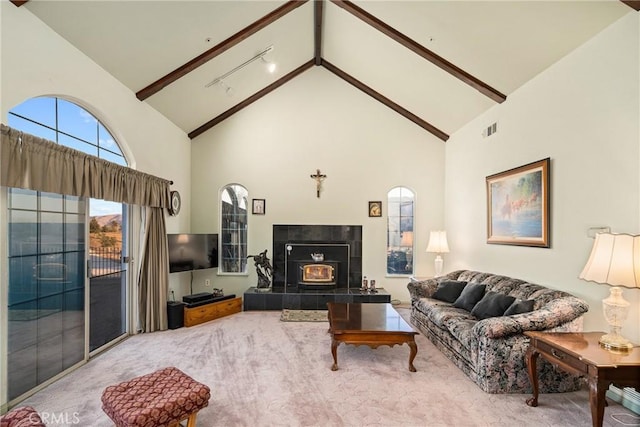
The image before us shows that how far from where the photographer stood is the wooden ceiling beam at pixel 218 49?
A: 13.8 feet

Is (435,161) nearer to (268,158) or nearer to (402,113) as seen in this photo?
(402,113)

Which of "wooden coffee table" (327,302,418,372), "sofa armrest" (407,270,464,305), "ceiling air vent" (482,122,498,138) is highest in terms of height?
"ceiling air vent" (482,122,498,138)

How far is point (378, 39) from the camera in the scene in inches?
→ 182

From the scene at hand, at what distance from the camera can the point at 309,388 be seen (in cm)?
292

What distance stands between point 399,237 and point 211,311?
3.78m

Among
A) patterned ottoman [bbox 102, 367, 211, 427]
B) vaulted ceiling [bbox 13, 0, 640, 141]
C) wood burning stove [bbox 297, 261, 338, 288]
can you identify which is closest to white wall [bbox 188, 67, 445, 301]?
vaulted ceiling [bbox 13, 0, 640, 141]

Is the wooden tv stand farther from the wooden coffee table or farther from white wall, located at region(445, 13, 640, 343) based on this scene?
white wall, located at region(445, 13, 640, 343)

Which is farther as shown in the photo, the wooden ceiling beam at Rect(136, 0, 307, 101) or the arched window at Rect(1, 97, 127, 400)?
the wooden ceiling beam at Rect(136, 0, 307, 101)

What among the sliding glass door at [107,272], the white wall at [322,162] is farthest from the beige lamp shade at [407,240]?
the sliding glass door at [107,272]

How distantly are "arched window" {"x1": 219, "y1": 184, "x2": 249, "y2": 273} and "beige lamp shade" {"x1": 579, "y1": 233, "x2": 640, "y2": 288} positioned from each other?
5.31 m

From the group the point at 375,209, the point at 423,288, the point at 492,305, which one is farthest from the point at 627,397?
the point at 375,209

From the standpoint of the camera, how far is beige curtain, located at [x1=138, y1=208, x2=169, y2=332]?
4.48 m

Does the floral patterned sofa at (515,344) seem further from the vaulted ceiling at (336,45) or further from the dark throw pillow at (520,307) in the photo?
the vaulted ceiling at (336,45)

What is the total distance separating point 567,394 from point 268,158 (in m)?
5.51
